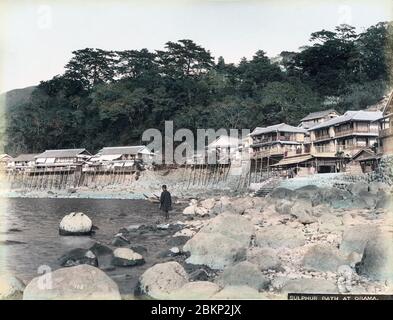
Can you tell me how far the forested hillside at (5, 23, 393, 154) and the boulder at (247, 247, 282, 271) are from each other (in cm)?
167

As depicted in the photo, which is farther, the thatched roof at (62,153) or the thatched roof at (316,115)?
the thatched roof at (62,153)

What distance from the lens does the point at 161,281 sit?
14.0ft

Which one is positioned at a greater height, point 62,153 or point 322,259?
point 62,153

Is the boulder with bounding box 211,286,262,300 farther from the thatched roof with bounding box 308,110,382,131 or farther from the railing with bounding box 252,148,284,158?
the thatched roof with bounding box 308,110,382,131

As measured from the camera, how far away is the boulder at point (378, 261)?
4.42 metres

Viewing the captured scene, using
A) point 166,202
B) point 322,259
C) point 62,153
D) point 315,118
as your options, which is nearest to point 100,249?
point 166,202

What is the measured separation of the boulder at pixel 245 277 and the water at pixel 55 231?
38.1 inches

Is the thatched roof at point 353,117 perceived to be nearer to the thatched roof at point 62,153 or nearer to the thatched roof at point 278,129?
the thatched roof at point 278,129

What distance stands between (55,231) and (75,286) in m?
1.26

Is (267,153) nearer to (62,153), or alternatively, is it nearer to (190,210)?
(190,210)

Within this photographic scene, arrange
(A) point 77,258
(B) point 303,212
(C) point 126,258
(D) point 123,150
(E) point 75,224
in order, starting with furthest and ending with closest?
1. (D) point 123,150
2. (B) point 303,212
3. (E) point 75,224
4. (C) point 126,258
5. (A) point 77,258

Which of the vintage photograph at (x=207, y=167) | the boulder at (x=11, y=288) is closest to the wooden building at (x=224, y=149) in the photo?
the vintage photograph at (x=207, y=167)

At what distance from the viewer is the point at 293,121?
5.55 metres

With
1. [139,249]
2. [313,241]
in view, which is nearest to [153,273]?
[139,249]
